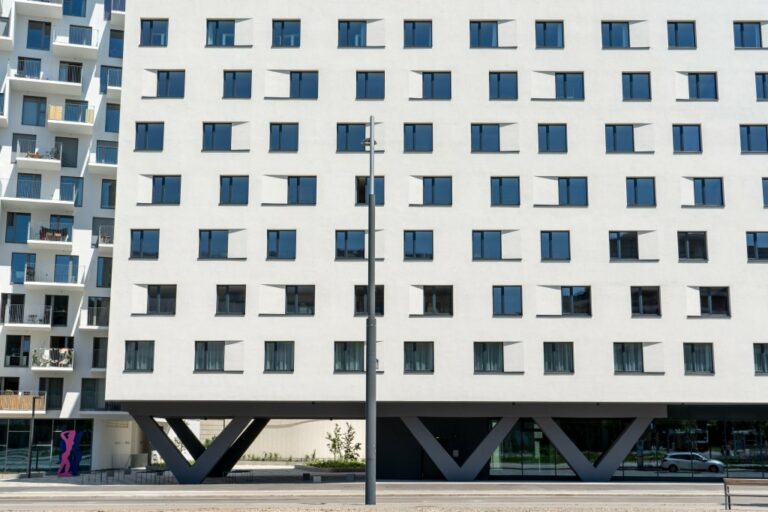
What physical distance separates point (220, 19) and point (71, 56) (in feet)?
67.6

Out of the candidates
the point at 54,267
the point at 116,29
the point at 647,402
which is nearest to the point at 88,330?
the point at 54,267

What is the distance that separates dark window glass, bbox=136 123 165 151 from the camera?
44688 millimetres

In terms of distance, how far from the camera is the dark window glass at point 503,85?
45.2 meters

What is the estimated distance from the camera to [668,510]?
85.6ft

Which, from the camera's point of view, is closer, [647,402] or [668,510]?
[668,510]

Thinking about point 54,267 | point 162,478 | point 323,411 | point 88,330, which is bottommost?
point 162,478

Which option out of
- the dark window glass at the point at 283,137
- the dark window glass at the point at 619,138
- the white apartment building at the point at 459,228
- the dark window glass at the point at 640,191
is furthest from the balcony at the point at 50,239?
the dark window glass at the point at 640,191

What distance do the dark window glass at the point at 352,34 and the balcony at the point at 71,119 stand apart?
22.9 m

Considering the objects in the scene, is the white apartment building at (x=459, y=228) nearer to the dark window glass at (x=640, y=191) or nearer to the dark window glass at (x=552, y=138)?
the dark window glass at (x=640, y=191)

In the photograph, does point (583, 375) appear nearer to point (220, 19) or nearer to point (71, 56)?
point (220, 19)

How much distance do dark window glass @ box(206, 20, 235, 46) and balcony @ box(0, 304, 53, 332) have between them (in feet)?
76.0

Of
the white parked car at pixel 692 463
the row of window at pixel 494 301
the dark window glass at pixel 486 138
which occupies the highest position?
the dark window glass at pixel 486 138

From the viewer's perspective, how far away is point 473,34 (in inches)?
1800

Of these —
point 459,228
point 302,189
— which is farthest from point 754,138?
point 302,189
